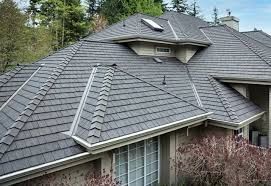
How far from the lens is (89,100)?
8969mm

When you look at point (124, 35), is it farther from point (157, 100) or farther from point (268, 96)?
point (268, 96)

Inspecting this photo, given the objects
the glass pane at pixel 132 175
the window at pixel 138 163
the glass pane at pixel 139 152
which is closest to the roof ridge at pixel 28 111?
the window at pixel 138 163

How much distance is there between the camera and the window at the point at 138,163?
28.4 ft

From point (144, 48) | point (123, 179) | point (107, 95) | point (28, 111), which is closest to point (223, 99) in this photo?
point (144, 48)

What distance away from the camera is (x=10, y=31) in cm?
2170

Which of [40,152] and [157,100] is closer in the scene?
[40,152]

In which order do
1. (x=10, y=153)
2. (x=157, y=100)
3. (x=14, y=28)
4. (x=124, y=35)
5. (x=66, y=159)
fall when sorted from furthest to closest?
(x=14, y=28) → (x=124, y=35) → (x=157, y=100) → (x=66, y=159) → (x=10, y=153)

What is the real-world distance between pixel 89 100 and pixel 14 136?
2.81 m

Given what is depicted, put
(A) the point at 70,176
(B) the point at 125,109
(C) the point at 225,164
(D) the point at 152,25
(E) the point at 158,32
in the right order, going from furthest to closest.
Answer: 1. (D) the point at 152,25
2. (E) the point at 158,32
3. (B) the point at 125,109
4. (C) the point at 225,164
5. (A) the point at 70,176

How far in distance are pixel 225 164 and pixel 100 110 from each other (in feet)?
14.5

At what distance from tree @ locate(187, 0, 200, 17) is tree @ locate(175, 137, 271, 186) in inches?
1915

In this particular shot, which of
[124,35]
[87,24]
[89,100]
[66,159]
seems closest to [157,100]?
[89,100]

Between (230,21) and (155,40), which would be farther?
(230,21)

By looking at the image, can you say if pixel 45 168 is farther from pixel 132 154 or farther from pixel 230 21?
pixel 230 21
